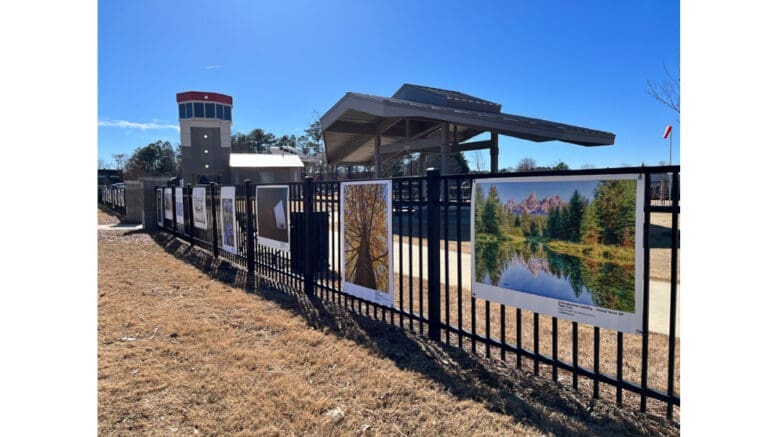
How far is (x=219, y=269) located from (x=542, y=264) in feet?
22.3

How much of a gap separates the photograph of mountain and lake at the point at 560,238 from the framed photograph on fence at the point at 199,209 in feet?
26.6

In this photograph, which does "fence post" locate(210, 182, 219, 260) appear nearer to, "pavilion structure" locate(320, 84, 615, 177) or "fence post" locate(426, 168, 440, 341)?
"fence post" locate(426, 168, 440, 341)

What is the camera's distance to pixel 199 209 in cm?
Answer: 1052

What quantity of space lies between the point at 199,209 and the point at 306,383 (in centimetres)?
820

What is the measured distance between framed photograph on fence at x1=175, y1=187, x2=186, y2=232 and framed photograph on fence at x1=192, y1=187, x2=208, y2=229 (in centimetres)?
142

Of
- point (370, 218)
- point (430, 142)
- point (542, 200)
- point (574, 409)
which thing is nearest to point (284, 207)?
point (370, 218)

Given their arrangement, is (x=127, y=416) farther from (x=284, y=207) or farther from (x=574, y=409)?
(x=284, y=207)

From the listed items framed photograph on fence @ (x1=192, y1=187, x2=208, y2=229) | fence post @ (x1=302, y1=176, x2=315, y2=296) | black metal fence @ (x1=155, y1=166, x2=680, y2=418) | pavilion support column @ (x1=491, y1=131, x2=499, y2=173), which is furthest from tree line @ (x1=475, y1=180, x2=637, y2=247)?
pavilion support column @ (x1=491, y1=131, x2=499, y2=173)

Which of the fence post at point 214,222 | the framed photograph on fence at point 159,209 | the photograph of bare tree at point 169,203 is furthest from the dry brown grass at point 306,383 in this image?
the framed photograph on fence at point 159,209

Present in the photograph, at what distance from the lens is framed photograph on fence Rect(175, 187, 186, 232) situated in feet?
40.1

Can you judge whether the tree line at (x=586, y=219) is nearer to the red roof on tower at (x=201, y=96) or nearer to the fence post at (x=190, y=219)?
the fence post at (x=190, y=219)

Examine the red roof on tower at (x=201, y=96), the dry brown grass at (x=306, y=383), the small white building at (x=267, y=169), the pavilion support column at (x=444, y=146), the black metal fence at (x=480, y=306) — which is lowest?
the dry brown grass at (x=306, y=383)

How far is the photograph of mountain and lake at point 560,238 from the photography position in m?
2.79

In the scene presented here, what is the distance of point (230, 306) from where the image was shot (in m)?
5.74
